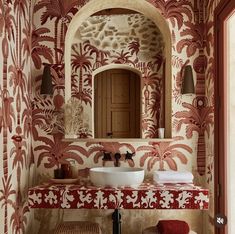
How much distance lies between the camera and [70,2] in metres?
3.00

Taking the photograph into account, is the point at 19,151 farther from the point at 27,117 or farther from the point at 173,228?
the point at 173,228

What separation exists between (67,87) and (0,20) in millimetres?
946

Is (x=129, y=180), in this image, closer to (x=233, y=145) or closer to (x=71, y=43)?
(x=233, y=145)

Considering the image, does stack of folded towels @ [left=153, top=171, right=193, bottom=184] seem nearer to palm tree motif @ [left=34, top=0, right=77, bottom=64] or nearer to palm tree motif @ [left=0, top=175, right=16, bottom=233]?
palm tree motif @ [left=0, top=175, right=16, bottom=233]

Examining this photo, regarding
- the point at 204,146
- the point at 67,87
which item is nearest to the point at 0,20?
the point at 67,87

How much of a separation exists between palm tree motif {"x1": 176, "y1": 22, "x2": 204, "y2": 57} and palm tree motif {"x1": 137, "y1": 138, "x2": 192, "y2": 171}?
2.76 feet

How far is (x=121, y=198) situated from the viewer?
246cm

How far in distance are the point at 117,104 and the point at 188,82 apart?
2.13 feet

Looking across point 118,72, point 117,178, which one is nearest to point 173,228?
point 117,178

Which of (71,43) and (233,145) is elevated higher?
(71,43)

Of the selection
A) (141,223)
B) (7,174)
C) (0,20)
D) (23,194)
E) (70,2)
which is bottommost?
(141,223)

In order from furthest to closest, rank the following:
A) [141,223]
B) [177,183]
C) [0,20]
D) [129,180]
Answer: [141,223] < [177,183] < [129,180] < [0,20]

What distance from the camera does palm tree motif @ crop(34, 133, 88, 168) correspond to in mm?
A: 2977

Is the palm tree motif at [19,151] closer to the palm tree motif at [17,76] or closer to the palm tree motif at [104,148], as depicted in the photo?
the palm tree motif at [17,76]
